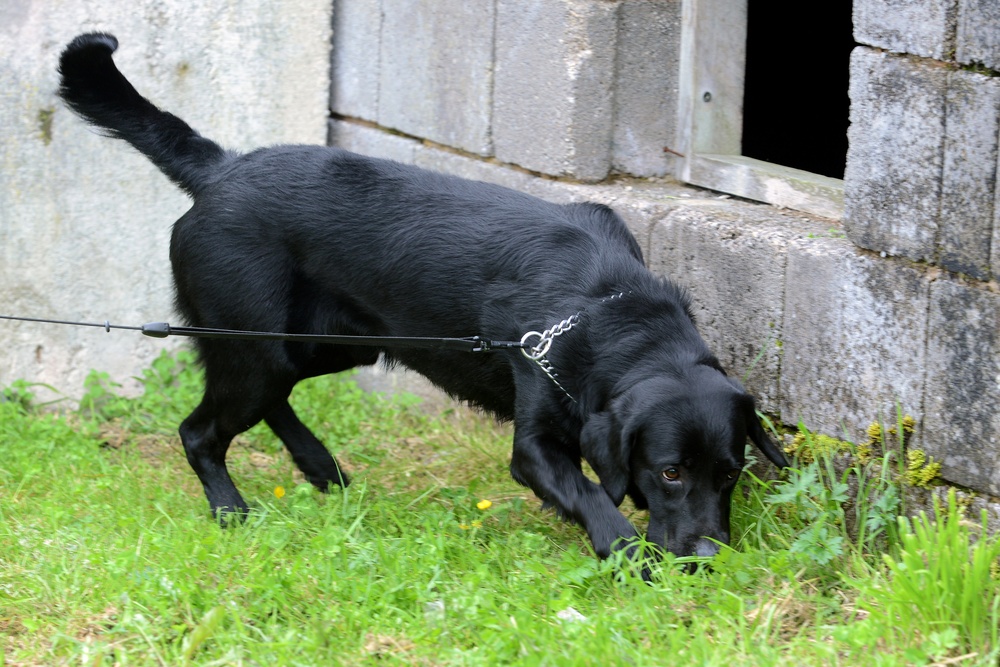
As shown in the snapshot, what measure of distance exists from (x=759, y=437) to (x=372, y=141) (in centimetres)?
317

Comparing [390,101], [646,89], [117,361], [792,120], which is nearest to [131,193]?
[117,361]

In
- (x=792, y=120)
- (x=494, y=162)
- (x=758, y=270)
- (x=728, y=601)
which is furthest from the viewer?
(x=792, y=120)

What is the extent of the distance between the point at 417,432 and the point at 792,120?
2.85 m

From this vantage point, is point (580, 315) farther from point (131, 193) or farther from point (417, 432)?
point (131, 193)

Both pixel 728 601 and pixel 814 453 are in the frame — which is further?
pixel 814 453

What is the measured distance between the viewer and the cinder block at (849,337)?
3557mm

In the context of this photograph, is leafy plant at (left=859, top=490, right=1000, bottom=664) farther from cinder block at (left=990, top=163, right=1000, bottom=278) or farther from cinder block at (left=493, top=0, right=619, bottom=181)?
cinder block at (left=493, top=0, right=619, bottom=181)

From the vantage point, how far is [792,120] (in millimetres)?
6492

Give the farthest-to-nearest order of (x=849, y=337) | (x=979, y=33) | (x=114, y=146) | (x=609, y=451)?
(x=114, y=146), (x=849, y=337), (x=609, y=451), (x=979, y=33)

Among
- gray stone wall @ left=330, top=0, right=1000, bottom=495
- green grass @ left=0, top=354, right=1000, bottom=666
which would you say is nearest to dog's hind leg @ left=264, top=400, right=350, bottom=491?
Answer: green grass @ left=0, top=354, right=1000, bottom=666

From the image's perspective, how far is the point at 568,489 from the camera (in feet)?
11.6

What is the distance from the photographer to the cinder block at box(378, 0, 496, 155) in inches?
206

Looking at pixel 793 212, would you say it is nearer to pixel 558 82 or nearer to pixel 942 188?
pixel 942 188

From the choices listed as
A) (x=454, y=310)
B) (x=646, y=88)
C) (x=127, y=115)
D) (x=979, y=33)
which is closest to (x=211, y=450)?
(x=454, y=310)
